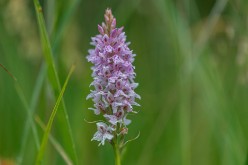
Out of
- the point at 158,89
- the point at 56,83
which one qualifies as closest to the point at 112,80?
the point at 56,83

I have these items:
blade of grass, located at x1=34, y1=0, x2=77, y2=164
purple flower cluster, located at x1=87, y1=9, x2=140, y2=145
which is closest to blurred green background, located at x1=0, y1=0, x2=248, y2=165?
blade of grass, located at x1=34, y1=0, x2=77, y2=164

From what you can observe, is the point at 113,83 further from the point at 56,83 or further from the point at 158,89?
the point at 158,89

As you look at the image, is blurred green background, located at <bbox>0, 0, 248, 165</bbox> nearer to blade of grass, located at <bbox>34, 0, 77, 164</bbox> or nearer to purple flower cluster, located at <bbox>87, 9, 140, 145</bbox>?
blade of grass, located at <bbox>34, 0, 77, 164</bbox>

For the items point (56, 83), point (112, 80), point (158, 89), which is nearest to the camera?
point (112, 80)

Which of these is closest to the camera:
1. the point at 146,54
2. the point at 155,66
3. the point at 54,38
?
the point at 54,38

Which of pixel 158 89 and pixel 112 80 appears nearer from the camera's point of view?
pixel 112 80

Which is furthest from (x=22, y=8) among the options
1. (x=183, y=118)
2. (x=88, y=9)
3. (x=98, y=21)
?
(x=88, y=9)

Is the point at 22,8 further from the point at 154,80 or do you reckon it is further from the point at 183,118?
the point at 154,80
